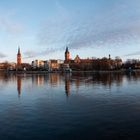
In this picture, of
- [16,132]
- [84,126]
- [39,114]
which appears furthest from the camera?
[39,114]

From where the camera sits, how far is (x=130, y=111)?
2162 cm

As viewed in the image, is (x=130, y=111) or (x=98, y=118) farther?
(x=130, y=111)

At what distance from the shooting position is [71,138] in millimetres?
14828

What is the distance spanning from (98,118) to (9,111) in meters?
7.72

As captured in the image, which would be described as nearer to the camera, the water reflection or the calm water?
the calm water

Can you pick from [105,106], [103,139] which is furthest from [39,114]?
[103,139]

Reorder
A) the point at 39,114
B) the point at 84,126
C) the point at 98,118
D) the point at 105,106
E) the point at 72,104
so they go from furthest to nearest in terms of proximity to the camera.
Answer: the point at 72,104 < the point at 105,106 < the point at 39,114 < the point at 98,118 < the point at 84,126

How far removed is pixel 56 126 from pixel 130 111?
713 centimetres

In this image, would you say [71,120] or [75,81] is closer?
[71,120]

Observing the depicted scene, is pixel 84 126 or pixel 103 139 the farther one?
pixel 84 126

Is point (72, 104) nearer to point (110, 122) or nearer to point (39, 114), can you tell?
point (39, 114)

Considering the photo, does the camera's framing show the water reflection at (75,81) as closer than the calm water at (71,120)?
No

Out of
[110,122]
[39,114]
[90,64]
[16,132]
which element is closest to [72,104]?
[39,114]

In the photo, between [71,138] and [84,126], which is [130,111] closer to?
[84,126]
